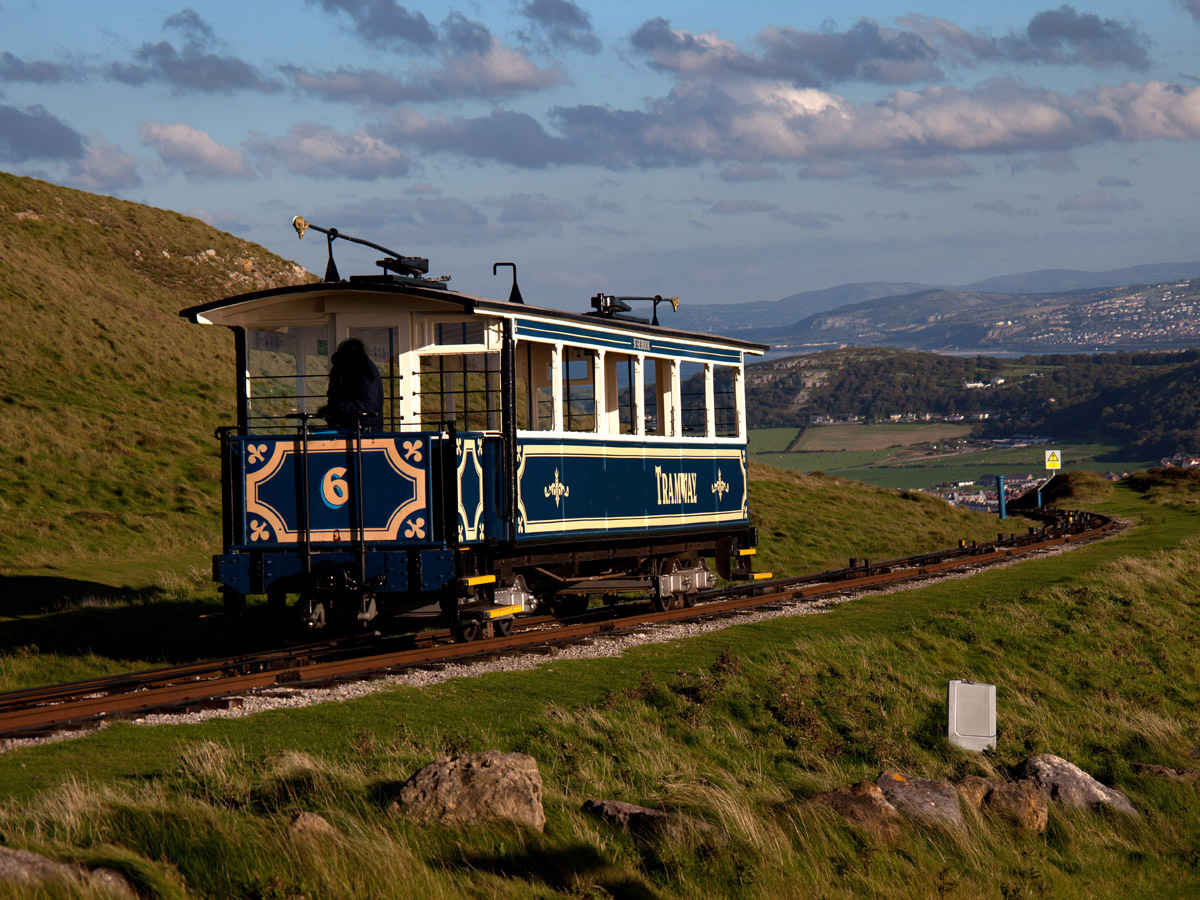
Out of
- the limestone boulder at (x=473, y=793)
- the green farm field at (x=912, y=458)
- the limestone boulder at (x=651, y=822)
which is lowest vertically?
the green farm field at (x=912, y=458)

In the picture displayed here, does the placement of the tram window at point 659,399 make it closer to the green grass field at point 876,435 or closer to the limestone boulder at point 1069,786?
the limestone boulder at point 1069,786

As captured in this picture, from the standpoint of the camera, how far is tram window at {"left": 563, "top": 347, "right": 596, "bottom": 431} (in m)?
16.6

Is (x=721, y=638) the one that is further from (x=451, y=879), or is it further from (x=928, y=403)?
(x=928, y=403)

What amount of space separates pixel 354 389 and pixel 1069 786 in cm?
842

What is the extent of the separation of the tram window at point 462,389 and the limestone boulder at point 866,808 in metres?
7.14

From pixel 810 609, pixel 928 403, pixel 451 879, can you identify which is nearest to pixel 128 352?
pixel 810 609

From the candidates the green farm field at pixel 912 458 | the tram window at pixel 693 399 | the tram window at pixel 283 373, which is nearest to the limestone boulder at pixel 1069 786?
the tram window at pixel 283 373

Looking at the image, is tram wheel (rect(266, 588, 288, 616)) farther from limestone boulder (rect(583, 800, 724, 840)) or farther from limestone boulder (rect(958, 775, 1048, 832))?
limestone boulder (rect(958, 775, 1048, 832))

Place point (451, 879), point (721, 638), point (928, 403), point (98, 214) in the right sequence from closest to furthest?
point (451, 879) < point (721, 638) < point (98, 214) < point (928, 403)

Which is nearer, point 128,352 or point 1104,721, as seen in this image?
point 1104,721

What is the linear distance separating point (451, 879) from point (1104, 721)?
32.8 feet

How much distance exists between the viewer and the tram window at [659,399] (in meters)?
18.5

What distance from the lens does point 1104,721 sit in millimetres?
14336

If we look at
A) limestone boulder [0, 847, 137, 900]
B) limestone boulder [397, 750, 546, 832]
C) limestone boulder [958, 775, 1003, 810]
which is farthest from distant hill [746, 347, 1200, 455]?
limestone boulder [0, 847, 137, 900]
